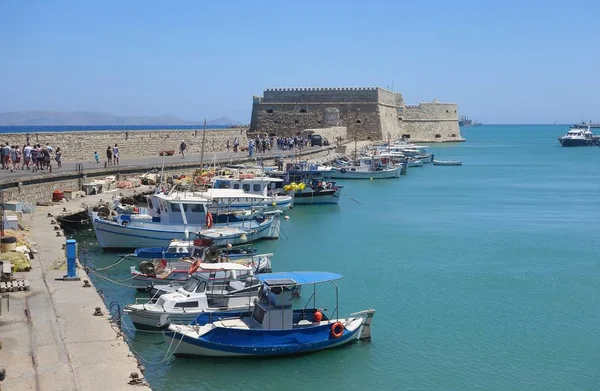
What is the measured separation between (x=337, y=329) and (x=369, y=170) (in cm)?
3646

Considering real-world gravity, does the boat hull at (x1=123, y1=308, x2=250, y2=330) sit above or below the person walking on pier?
below

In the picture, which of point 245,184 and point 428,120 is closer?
point 245,184

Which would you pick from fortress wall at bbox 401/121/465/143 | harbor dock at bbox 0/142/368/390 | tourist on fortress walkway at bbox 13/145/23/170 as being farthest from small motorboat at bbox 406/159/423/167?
harbor dock at bbox 0/142/368/390

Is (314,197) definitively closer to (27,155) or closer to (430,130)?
(27,155)

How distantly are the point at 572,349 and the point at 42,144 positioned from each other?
24.3 metres

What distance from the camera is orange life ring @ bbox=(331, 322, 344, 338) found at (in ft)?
44.8

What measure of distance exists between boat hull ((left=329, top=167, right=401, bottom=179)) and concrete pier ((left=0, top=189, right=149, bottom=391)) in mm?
33219

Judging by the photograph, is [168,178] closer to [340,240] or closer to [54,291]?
[340,240]

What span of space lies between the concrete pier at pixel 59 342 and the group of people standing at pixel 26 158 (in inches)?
568

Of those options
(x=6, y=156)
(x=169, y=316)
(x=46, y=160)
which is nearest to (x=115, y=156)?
(x=46, y=160)

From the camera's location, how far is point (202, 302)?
1452cm

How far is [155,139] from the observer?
1620 inches

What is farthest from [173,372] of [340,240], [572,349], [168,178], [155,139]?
[155,139]

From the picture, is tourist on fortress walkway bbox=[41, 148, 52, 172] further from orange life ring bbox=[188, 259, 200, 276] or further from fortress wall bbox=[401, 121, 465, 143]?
fortress wall bbox=[401, 121, 465, 143]
